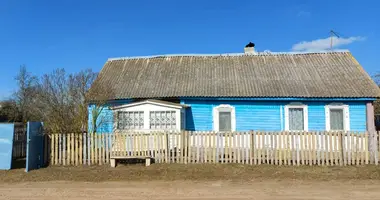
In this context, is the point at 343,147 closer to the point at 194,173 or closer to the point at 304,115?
the point at 304,115

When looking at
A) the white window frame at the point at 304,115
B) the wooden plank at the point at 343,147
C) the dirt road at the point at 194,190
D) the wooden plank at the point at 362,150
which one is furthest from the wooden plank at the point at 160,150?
the wooden plank at the point at 362,150

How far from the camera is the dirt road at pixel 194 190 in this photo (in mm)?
6379

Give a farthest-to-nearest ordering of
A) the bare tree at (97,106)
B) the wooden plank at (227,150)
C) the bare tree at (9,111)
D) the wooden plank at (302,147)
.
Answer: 1. the bare tree at (9,111)
2. the bare tree at (97,106)
3. the wooden plank at (227,150)
4. the wooden plank at (302,147)

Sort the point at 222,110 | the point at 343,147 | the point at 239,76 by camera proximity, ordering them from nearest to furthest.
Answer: the point at 343,147 < the point at 222,110 < the point at 239,76

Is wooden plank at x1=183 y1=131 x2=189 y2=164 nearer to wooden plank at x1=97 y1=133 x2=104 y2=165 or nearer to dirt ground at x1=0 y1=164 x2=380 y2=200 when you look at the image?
dirt ground at x1=0 y1=164 x2=380 y2=200

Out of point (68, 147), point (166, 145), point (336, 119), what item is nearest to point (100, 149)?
point (68, 147)

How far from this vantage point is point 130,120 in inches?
514

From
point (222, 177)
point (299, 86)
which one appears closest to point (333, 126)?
point (299, 86)

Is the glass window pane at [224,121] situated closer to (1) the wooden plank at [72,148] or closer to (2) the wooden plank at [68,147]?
(1) the wooden plank at [72,148]

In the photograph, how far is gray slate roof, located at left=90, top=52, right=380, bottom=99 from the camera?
14.1m

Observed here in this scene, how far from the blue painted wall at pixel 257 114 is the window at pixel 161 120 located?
1746 mm

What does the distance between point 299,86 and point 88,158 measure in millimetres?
10353

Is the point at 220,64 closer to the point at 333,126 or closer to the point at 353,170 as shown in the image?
the point at 333,126

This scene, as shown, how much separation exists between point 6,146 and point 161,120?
5.90 metres
